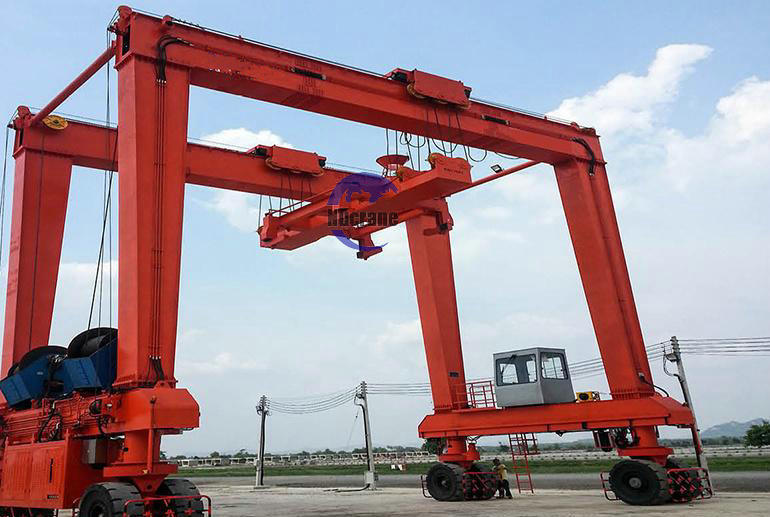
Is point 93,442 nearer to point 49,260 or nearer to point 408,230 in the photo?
point 49,260

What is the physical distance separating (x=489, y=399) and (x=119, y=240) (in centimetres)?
997

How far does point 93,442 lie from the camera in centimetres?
1009

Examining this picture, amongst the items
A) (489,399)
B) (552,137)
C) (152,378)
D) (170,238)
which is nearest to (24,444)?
(152,378)

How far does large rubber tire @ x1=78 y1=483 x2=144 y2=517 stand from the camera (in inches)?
343

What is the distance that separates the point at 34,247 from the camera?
47.7 feet

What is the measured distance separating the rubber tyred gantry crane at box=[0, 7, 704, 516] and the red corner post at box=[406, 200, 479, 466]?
49mm

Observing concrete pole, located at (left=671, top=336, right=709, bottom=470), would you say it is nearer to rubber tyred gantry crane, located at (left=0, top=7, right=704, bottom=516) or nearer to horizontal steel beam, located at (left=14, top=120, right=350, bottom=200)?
rubber tyred gantry crane, located at (left=0, top=7, right=704, bottom=516)

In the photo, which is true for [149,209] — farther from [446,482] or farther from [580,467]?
[580,467]

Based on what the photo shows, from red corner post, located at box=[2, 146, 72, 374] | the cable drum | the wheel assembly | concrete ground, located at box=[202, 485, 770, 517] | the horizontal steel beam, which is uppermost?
the horizontal steel beam

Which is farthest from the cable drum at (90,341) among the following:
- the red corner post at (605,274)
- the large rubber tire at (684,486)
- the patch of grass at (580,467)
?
the patch of grass at (580,467)

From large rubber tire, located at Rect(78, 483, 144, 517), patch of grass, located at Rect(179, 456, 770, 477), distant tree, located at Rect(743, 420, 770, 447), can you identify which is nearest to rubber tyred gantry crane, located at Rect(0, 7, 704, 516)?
large rubber tire, located at Rect(78, 483, 144, 517)

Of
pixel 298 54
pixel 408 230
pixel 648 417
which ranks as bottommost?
pixel 648 417

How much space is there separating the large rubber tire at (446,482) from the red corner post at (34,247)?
9.99m

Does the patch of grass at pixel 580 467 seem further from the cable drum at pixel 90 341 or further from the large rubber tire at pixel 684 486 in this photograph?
the cable drum at pixel 90 341
